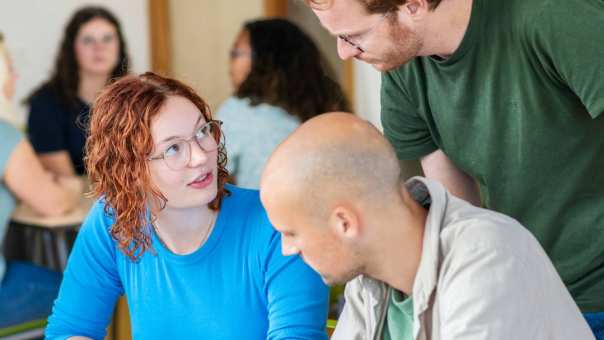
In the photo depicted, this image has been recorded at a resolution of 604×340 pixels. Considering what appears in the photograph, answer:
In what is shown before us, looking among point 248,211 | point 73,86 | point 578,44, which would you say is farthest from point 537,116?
point 73,86

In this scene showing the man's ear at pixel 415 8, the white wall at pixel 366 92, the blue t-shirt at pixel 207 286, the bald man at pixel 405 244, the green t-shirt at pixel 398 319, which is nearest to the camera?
the bald man at pixel 405 244

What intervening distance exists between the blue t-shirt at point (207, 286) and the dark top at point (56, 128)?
2362mm

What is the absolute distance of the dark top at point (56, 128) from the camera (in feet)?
13.3

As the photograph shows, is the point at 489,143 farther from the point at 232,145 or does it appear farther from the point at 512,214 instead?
the point at 232,145

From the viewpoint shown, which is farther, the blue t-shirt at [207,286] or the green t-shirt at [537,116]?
the blue t-shirt at [207,286]

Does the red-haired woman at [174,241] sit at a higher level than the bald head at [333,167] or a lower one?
lower

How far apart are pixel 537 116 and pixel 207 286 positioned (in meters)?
0.65

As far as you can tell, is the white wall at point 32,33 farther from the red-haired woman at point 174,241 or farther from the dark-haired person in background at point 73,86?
the red-haired woman at point 174,241

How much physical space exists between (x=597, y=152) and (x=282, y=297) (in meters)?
0.57

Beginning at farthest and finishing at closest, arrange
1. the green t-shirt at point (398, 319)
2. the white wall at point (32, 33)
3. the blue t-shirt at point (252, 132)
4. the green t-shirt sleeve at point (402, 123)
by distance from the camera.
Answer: the white wall at point (32, 33) < the blue t-shirt at point (252, 132) < the green t-shirt sleeve at point (402, 123) < the green t-shirt at point (398, 319)

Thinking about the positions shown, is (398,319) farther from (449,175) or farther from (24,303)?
(24,303)

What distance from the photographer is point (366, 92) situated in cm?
502

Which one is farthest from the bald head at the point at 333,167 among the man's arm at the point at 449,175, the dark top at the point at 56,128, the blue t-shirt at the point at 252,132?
the dark top at the point at 56,128

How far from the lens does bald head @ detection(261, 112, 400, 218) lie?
1225 mm
